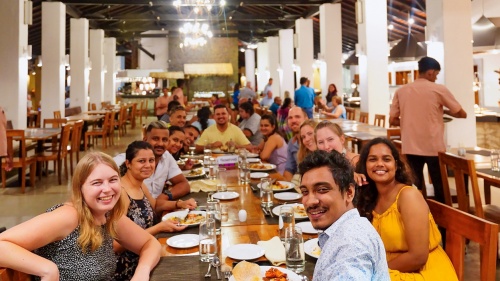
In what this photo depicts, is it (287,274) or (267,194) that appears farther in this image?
(267,194)

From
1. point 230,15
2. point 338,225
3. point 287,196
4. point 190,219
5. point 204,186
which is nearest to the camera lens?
point 338,225

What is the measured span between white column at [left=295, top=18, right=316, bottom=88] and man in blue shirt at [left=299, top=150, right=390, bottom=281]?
1246 centimetres

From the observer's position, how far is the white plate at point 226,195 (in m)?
2.84

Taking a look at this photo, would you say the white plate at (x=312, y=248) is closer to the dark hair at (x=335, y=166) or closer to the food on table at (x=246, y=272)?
the food on table at (x=246, y=272)

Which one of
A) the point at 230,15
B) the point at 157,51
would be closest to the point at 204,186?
the point at 230,15

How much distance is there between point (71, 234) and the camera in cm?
171

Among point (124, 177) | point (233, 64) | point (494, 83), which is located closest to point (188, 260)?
point (124, 177)

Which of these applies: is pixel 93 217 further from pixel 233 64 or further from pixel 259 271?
pixel 233 64

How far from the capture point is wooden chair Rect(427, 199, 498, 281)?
165cm

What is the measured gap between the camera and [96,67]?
594 inches

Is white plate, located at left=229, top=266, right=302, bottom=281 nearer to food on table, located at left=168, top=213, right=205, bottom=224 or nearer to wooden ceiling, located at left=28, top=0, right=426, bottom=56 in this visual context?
food on table, located at left=168, top=213, right=205, bottom=224

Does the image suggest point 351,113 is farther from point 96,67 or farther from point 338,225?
point 96,67

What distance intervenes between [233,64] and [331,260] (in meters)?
21.3

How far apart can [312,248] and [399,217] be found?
43 centimetres
